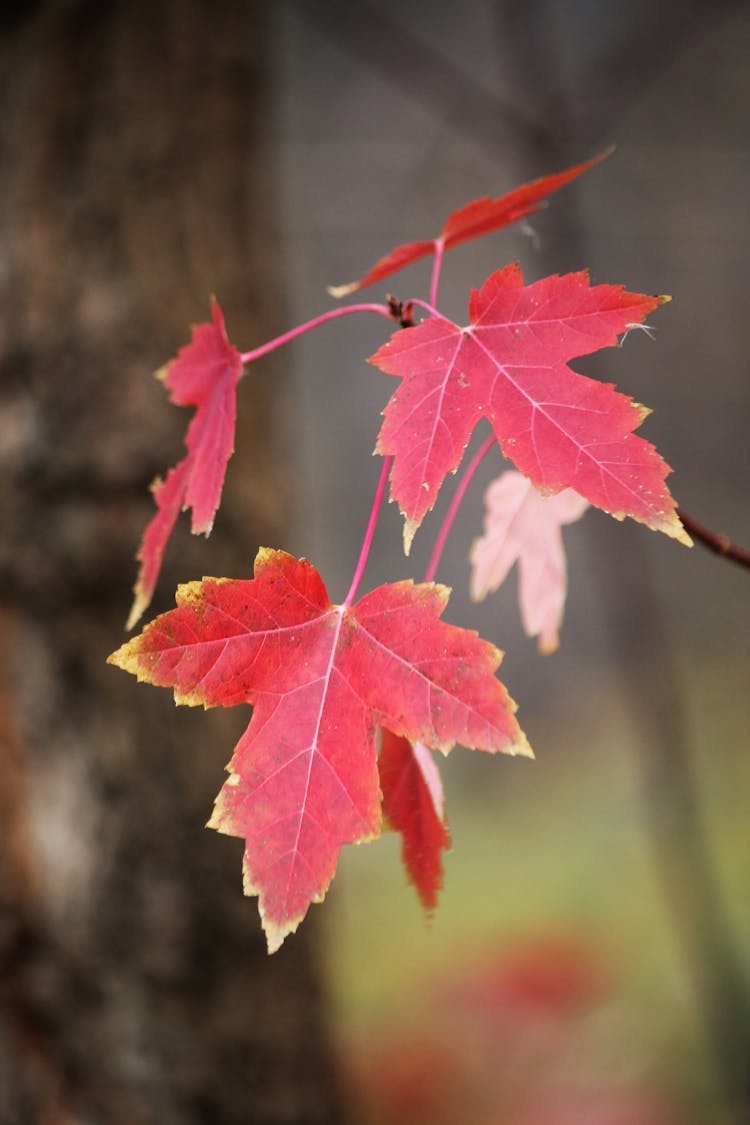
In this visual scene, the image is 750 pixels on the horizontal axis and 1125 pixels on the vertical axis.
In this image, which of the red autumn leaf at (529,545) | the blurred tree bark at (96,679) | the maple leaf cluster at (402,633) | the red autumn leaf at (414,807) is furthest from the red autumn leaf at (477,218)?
the blurred tree bark at (96,679)

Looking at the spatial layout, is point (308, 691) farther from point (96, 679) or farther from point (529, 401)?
point (96, 679)

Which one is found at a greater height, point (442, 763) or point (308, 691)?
point (308, 691)

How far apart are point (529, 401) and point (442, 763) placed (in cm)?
530

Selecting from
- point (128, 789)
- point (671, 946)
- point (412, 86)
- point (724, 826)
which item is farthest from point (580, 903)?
point (412, 86)

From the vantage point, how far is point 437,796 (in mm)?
625

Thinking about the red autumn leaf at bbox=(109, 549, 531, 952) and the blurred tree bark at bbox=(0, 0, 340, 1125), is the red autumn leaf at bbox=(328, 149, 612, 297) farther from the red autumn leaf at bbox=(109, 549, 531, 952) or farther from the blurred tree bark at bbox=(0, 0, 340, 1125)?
the blurred tree bark at bbox=(0, 0, 340, 1125)

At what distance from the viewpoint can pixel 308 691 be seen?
23.2 inches

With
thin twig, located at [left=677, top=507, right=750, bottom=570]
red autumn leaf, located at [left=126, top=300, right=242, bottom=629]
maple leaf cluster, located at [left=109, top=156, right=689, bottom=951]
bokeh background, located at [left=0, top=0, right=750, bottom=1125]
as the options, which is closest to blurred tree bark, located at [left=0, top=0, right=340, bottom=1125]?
bokeh background, located at [left=0, top=0, right=750, bottom=1125]

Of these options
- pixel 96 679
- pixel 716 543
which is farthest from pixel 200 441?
pixel 96 679

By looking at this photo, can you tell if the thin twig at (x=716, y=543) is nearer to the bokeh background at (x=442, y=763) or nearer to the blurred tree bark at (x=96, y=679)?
the bokeh background at (x=442, y=763)

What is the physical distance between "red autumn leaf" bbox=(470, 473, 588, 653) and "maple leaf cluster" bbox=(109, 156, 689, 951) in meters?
0.24

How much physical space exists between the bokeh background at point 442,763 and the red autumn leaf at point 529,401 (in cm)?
25

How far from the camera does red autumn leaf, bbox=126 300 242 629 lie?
642 millimetres

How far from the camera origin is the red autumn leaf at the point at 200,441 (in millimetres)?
642
